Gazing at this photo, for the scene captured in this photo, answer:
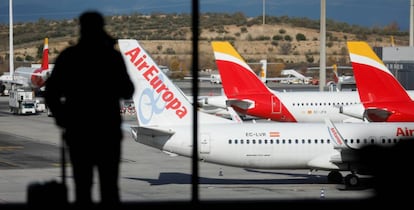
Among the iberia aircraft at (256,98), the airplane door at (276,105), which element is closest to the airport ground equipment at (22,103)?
the iberia aircraft at (256,98)

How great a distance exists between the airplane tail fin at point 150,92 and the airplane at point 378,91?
36.1ft

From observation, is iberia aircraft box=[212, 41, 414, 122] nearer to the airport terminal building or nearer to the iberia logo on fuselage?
the airport terminal building

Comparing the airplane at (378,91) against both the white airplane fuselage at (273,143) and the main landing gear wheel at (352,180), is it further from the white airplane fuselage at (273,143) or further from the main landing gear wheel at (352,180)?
the main landing gear wheel at (352,180)

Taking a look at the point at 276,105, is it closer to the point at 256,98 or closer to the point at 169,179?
the point at 256,98

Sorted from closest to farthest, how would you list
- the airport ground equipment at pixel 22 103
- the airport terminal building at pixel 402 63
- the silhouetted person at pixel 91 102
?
the silhouetted person at pixel 91 102 → the airport terminal building at pixel 402 63 → the airport ground equipment at pixel 22 103

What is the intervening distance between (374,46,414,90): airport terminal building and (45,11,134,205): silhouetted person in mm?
53685

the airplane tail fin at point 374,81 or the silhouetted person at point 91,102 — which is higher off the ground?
the silhouetted person at point 91,102

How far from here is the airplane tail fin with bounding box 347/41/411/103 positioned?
4000 cm

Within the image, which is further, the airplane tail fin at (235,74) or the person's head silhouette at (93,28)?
the airplane tail fin at (235,74)

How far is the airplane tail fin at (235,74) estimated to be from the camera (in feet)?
162

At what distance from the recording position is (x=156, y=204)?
9617 mm

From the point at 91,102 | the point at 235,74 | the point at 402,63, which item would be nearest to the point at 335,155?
the point at 235,74

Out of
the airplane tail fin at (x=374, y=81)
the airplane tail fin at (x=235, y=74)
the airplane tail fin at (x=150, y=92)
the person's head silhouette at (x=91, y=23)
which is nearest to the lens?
the person's head silhouette at (x=91, y=23)

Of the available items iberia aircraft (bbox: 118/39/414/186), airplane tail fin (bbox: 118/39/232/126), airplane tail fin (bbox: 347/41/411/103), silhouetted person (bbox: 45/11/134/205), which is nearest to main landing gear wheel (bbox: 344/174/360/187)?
iberia aircraft (bbox: 118/39/414/186)
